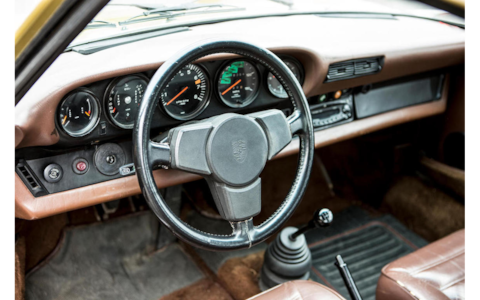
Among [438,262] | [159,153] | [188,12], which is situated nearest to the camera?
[159,153]

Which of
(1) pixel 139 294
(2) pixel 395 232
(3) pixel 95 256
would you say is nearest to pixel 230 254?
(1) pixel 139 294

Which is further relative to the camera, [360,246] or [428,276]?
[360,246]

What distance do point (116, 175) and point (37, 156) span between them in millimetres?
254

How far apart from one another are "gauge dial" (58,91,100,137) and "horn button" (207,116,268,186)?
0.42 m

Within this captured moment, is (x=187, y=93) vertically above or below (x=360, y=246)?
above

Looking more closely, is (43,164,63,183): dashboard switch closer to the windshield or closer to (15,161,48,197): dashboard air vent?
(15,161,48,197): dashboard air vent

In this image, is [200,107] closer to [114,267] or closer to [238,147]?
[238,147]

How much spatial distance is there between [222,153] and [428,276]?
825 millimetres

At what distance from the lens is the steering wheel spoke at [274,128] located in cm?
135

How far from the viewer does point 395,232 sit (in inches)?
96.9

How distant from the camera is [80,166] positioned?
1.48 metres

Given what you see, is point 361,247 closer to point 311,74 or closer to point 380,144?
point 380,144

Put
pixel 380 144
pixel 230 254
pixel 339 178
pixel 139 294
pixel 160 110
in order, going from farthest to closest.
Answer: pixel 339 178, pixel 380 144, pixel 230 254, pixel 139 294, pixel 160 110

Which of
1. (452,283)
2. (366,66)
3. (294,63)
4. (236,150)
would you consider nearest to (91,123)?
(236,150)
